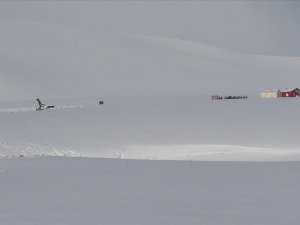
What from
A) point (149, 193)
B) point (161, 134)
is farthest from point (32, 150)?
point (149, 193)

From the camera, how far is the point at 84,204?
30.4ft

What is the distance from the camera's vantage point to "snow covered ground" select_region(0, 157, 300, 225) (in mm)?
8250

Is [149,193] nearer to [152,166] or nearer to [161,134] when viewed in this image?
[152,166]

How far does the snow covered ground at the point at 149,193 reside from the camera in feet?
27.1

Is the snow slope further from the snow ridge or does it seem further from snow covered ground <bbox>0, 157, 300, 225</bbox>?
snow covered ground <bbox>0, 157, 300, 225</bbox>

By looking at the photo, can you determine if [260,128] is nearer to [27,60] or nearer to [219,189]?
[219,189]

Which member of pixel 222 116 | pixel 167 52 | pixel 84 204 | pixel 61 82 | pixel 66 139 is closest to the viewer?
pixel 84 204

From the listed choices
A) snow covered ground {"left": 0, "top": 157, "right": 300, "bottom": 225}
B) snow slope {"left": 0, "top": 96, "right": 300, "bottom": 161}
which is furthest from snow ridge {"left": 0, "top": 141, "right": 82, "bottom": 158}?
snow covered ground {"left": 0, "top": 157, "right": 300, "bottom": 225}

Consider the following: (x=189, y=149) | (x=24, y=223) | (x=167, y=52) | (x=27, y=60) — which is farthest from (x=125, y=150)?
(x=167, y=52)

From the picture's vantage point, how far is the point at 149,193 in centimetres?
1017

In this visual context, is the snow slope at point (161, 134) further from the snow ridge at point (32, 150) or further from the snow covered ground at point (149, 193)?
the snow covered ground at point (149, 193)

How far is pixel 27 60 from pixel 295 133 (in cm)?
5898

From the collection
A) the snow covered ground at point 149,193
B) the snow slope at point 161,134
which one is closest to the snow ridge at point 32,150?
the snow slope at point 161,134

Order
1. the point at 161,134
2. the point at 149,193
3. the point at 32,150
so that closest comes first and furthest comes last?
the point at 149,193 < the point at 32,150 < the point at 161,134
